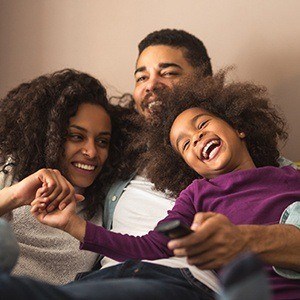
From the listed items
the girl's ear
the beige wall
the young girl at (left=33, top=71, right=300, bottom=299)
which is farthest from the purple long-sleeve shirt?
the beige wall

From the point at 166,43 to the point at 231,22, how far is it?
292mm

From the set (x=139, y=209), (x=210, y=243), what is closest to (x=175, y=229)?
(x=210, y=243)

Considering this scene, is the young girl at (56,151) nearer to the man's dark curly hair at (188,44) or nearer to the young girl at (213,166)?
the young girl at (213,166)

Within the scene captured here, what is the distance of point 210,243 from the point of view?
30.4 inches

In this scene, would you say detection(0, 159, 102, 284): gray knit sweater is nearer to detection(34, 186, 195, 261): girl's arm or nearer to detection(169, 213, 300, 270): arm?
detection(34, 186, 195, 261): girl's arm

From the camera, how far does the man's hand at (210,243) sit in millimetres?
734

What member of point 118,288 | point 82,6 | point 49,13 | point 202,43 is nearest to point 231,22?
point 202,43

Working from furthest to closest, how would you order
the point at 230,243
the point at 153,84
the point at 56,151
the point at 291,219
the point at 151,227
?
1. the point at 153,84
2. the point at 56,151
3. the point at 151,227
4. the point at 291,219
5. the point at 230,243

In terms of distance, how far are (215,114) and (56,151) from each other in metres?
0.44

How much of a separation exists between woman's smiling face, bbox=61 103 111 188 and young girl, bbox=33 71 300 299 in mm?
144

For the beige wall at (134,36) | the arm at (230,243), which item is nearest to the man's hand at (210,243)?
the arm at (230,243)

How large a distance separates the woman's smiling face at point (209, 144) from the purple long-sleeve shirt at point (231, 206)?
41 mm

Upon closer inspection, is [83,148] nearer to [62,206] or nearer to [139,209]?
[139,209]

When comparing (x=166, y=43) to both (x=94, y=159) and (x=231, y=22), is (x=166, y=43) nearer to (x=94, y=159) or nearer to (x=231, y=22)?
(x=231, y=22)
